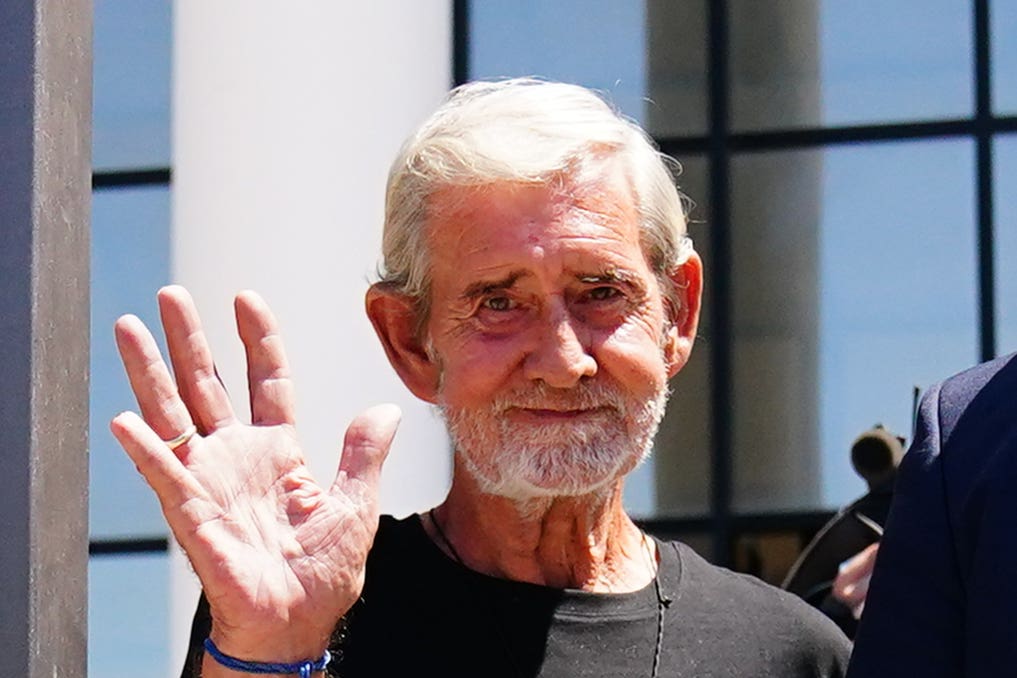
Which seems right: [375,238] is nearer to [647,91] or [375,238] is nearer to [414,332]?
[414,332]

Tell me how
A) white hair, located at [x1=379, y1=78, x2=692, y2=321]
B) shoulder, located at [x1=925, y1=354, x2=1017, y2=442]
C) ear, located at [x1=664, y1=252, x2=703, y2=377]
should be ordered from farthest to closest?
ear, located at [x1=664, y1=252, x2=703, y2=377], white hair, located at [x1=379, y1=78, x2=692, y2=321], shoulder, located at [x1=925, y1=354, x2=1017, y2=442]

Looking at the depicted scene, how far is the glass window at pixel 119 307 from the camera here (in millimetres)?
8945

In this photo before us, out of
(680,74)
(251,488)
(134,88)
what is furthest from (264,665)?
(134,88)

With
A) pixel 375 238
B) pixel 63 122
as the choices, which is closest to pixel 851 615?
pixel 375 238

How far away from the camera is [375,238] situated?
199 inches

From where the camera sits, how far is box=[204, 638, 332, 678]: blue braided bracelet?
97.5 inches

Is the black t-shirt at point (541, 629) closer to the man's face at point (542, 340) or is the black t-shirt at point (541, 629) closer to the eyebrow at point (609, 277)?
the man's face at point (542, 340)

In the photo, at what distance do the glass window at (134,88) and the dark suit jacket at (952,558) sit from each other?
7.25m

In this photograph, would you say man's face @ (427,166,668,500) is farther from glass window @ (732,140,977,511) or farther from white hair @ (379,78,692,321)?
glass window @ (732,140,977,511)

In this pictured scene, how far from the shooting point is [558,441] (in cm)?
284

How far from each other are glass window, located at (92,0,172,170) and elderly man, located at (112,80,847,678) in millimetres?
6180

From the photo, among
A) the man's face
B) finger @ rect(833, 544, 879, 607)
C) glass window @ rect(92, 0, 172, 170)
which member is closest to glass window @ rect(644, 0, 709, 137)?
glass window @ rect(92, 0, 172, 170)

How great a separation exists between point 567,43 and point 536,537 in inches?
214

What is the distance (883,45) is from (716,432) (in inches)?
65.0
